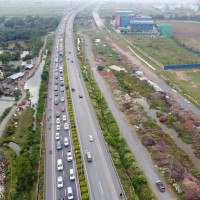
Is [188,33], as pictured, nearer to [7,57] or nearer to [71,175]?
[7,57]

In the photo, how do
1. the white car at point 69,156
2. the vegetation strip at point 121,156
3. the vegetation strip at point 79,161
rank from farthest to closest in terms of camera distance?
1. the white car at point 69,156
2. the vegetation strip at point 121,156
3. the vegetation strip at point 79,161

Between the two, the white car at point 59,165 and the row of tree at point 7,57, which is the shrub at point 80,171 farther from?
→ the row of tree at point 7,57

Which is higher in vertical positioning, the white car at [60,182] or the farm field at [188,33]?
the farm field at [188,33]

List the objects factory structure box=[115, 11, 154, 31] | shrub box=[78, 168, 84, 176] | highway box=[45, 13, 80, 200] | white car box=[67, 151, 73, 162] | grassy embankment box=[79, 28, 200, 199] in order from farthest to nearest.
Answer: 1. factory structure box=[115, 11, 154, 31]
2. grassy embankment box=[79, 28, 200, 199]
3. white car box=[67, 151, 73, 162]
4. shrub box=[78, 168, 84, 176]
5. highway box=[45, 13, 80, 200]

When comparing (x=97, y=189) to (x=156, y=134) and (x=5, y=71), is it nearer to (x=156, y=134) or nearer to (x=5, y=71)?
(x=156, y=134)

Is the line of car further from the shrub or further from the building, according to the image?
the building

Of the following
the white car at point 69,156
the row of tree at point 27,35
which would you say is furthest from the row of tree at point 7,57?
the white car at point 69,156

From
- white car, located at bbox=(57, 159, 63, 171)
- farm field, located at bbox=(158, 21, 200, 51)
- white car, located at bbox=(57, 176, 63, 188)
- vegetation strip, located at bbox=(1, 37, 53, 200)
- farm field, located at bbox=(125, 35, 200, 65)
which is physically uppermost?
farm field, located at bbox=(158, 21, 200, 51)

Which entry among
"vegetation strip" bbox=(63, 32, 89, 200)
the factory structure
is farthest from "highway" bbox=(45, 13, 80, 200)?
the factory structure
